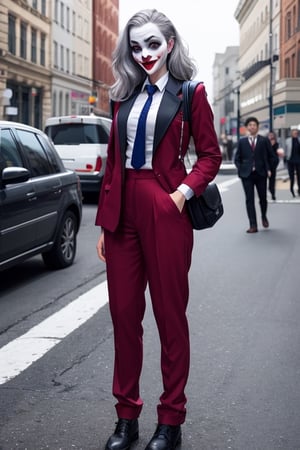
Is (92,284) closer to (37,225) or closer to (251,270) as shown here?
(37,225)

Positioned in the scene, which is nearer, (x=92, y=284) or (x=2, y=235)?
(x=2, y=235)

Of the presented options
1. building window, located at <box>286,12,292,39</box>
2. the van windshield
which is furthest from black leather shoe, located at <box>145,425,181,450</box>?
building window, located at <box>286,12,292,39</box>

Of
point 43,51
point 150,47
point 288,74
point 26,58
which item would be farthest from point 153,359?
point 288,74

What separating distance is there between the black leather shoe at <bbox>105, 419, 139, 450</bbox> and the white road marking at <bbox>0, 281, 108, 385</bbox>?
50.2 inches

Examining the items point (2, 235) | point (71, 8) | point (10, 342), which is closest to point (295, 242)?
point (2, 235)

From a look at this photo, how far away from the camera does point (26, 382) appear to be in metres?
4.86

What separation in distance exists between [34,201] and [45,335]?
244 centimetres

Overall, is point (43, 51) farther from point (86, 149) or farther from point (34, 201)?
point (34, 201)

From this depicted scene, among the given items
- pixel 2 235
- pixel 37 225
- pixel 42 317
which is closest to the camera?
pixel 42 317

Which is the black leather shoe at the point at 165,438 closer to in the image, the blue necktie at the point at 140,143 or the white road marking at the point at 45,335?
the blue necktie at the point at 140,143

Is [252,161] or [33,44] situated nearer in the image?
[252,161]

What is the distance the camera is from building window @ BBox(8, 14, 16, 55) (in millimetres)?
48459

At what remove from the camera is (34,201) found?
8289mm

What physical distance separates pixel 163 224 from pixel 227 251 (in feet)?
24.8
